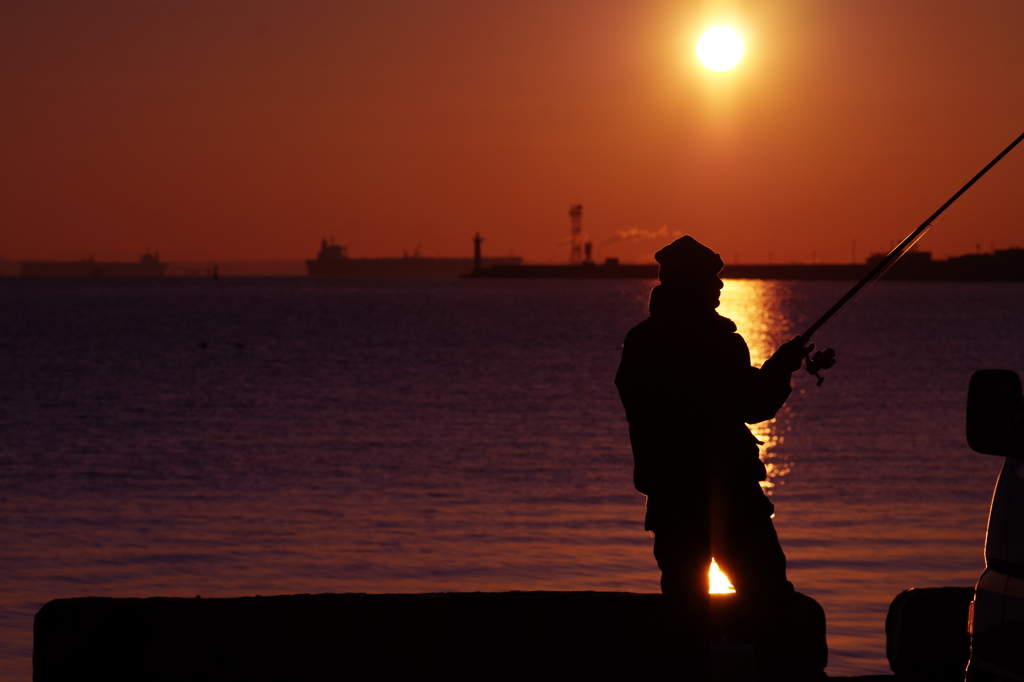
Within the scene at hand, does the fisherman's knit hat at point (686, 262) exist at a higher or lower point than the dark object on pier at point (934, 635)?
higher

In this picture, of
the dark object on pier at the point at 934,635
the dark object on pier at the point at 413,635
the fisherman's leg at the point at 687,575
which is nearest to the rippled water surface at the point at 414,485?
the dark object on pier at the point at 934,635

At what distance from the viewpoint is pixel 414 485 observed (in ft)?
64.4

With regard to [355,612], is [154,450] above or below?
below

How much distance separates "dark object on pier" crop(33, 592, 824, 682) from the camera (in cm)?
546

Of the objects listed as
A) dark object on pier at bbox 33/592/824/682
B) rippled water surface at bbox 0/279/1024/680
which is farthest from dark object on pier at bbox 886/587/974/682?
rippled water surface at bbox 0/279/1024/680

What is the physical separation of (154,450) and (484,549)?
1316cm

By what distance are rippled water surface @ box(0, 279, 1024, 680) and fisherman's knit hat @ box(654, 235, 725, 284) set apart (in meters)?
5.15

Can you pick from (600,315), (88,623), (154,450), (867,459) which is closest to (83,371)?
(154,450)

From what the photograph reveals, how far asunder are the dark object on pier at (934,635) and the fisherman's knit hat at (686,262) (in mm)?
2199

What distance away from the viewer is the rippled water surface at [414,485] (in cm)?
1245

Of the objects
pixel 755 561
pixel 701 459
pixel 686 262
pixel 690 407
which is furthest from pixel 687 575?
pixel 686 262

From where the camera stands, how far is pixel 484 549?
1394cm

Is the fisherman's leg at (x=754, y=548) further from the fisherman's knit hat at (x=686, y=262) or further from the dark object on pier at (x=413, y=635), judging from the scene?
the dark object on pier at (x=413, y=635)

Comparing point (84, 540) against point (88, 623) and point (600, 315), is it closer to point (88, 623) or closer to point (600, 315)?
point (88, 623)
